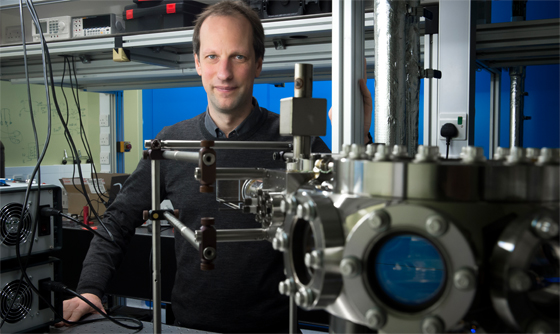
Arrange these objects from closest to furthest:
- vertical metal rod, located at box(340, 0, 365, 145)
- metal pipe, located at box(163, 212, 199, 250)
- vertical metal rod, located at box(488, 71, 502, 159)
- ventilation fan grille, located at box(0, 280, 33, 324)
→ metal pipe, located at box(163, 212, 199, 250) → ventilation fan grille, located at box(0, 280, 33, 324) → vertical metal rod, located at box(340, 0, 365, 145) → vertical metal rod, located at box(488, 71, 502, 159)

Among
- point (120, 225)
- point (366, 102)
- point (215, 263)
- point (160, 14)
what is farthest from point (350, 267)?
point (160, 14)

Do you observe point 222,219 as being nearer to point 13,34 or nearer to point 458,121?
point 458,121

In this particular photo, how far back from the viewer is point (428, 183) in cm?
34

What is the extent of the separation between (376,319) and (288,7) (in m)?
1.81

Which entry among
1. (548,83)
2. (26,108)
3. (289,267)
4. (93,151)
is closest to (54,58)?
(26,108)

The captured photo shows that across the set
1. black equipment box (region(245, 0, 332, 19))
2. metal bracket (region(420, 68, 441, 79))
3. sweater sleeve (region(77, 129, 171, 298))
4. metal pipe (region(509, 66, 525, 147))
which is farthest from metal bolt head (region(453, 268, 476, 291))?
metal pipe (region(509, 66, 525, 147))

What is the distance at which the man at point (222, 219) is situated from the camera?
133 centimetres

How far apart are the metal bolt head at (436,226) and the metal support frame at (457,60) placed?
1.45 meters

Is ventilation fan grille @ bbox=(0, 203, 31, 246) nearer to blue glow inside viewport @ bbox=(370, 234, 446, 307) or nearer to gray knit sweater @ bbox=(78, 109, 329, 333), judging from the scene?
gray knit sweater @ bbox=(78, 109, 329, 333)

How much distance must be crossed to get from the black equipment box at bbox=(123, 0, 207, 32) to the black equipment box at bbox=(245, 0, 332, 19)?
0.37 m

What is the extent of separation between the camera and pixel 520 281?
0.31m

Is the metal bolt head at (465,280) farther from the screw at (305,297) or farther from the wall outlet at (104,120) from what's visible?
the wall outlet at (104,120)

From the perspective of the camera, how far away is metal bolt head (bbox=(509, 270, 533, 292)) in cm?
31

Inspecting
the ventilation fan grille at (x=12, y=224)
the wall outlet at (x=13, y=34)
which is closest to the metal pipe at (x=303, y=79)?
the ventilation fan grille at (x=12, y=224)
